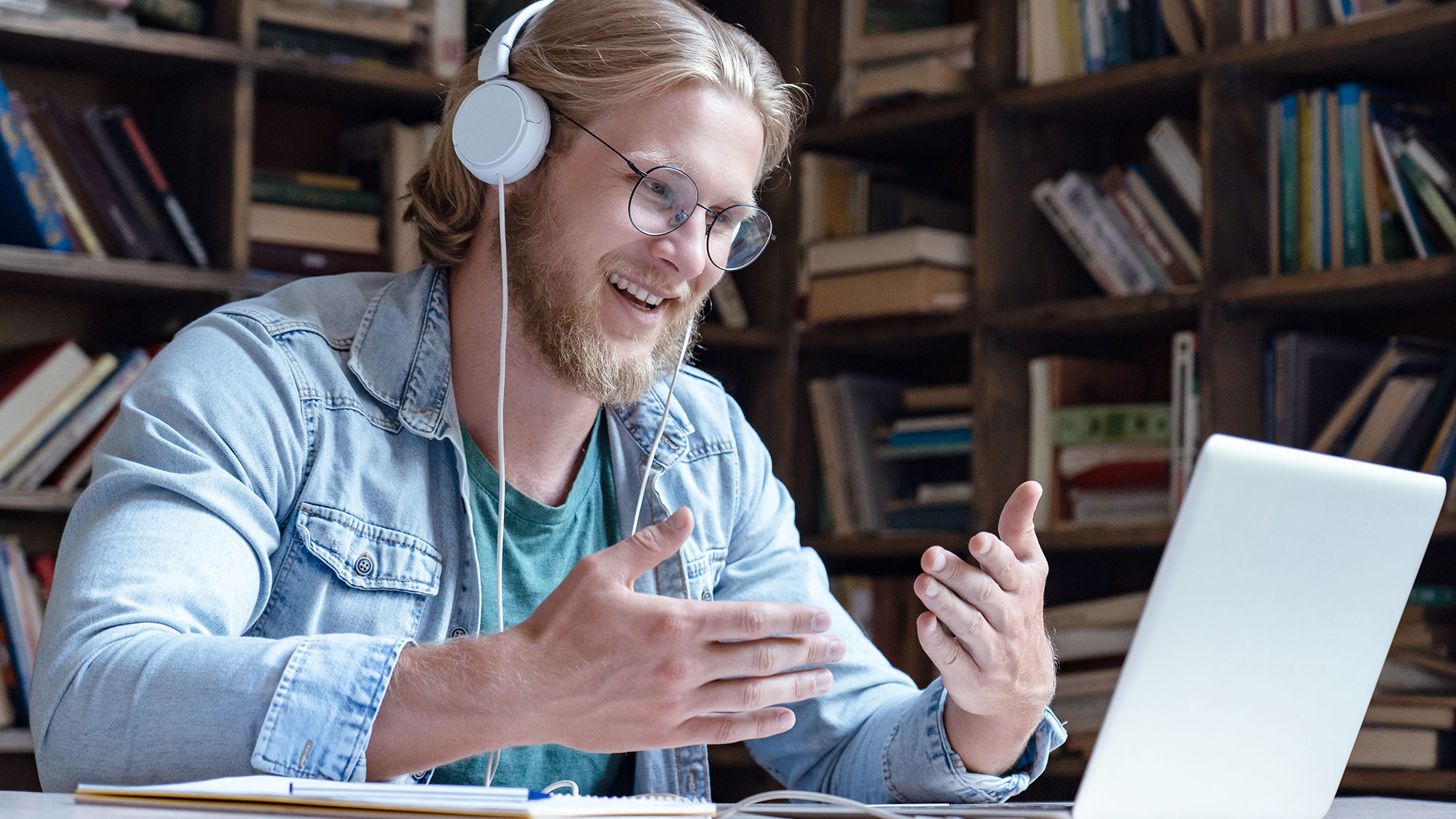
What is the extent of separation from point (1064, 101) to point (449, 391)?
1458 mm

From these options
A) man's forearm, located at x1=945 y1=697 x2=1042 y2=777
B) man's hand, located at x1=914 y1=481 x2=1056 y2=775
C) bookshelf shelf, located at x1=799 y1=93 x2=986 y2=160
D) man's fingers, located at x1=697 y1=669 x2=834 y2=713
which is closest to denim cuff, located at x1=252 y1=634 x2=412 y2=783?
man's fingers, located at x1=697 y1=669 x2=834 y2=713

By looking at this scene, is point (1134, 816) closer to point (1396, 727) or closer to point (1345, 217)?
point (1396, 727)

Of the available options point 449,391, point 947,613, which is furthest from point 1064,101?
point 947,613

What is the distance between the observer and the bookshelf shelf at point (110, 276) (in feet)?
7.02

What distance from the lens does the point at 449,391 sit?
4.41ft

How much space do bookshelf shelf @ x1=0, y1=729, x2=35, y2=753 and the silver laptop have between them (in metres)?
1.66

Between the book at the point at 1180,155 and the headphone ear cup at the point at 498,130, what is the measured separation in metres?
1.32

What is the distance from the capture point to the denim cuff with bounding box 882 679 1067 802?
1.16 metres

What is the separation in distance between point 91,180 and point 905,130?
1450 mm

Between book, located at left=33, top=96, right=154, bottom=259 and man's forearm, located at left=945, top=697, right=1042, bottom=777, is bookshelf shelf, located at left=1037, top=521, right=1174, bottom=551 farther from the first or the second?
book, located at left=33, top=96, right=154, bottom=259

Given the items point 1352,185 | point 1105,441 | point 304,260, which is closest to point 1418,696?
point 1105,441

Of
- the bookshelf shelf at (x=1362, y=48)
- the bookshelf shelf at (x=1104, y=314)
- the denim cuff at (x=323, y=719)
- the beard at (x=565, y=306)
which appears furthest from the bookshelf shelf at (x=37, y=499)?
the bookshelf shelf at (x=1362, y=48)

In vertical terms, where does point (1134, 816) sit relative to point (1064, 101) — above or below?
below

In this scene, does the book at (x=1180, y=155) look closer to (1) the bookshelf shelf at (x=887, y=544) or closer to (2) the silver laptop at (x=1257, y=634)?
(1) the bookshelf shelf at (x=887, y=544)
